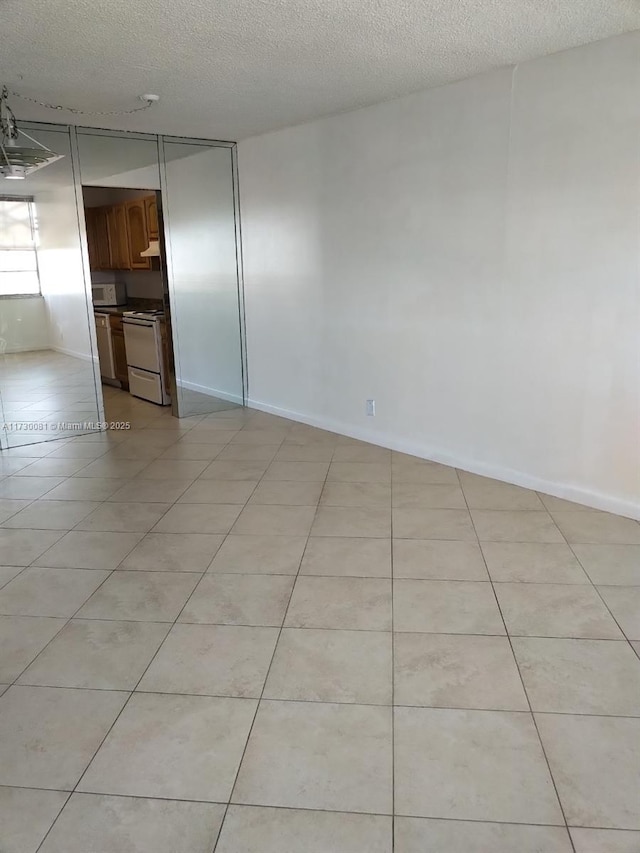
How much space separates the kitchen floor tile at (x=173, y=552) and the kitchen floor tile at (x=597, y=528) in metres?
1.79

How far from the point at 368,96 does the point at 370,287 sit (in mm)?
1237

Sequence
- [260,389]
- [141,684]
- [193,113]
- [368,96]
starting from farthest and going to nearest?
[260,389] < [193,113] < [368,96] < [141,684]

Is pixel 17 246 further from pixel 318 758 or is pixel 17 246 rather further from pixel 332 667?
pixel 318 758

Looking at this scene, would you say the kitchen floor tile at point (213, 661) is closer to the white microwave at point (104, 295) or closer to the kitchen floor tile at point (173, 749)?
the kitchen floor tile at point (173, 749)

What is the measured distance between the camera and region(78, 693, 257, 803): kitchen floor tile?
1.73 metres

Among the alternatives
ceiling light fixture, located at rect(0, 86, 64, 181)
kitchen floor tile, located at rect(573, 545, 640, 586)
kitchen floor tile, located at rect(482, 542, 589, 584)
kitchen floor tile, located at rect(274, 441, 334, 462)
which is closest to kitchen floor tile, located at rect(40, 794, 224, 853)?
kitchen floor tile, located at rect(482, 542, 589, 584)

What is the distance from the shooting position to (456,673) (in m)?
2.17

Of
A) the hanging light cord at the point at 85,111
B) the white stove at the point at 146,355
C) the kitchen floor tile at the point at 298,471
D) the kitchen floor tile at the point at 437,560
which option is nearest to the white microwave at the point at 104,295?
the white stove at the point at 146,355

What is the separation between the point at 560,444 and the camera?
3.65m

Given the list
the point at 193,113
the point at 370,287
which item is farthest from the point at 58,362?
the point at 370,287

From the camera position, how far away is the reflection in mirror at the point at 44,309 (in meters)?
4.70

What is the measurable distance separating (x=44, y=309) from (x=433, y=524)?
3469 mm

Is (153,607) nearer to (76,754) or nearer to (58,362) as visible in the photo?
(76,754)

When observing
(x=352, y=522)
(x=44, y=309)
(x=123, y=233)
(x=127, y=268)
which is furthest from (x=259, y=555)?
(x=123, y=233)
